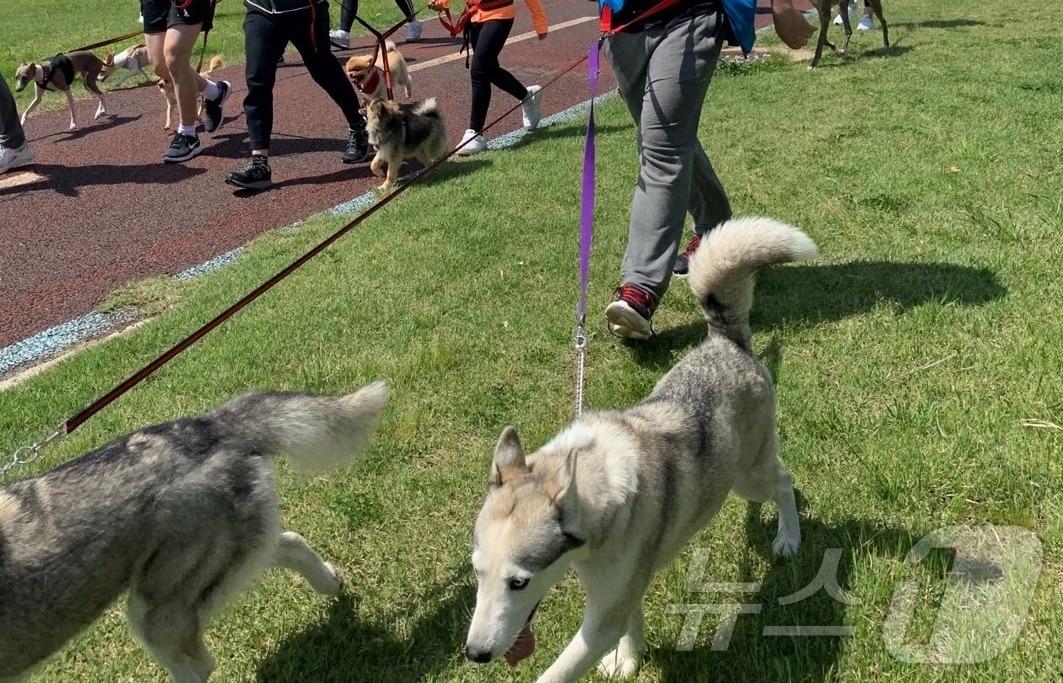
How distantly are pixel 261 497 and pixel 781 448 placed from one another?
2179mm

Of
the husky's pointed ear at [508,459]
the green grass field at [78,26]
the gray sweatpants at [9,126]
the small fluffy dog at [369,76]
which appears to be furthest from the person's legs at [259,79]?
the green grass field at [78,26]

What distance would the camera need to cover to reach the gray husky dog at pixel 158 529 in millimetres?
2277

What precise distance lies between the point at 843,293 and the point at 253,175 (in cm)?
543

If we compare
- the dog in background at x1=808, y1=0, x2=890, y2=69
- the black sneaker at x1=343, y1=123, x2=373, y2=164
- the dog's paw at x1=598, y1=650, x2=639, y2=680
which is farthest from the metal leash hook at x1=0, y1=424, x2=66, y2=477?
the dog in background at x1=808, y1=0, x2=890, y2=69

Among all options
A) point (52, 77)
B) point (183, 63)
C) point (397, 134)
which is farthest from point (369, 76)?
point (52, 77)

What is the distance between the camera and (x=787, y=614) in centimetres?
270

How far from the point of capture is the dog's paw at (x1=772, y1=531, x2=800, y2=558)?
294 cm

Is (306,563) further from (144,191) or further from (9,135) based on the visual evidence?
(9,135)

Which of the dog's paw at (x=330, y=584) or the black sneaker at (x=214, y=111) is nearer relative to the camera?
the dog's paw at (x=330, y=584)

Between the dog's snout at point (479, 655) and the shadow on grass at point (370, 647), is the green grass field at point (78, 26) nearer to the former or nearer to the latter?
the shadow on grass at point (370, 647)

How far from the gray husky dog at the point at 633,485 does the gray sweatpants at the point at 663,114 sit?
128cm

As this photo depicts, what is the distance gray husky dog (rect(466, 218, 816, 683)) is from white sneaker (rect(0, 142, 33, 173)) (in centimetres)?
814

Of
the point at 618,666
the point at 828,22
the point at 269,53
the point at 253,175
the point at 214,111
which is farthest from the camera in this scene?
the point at 828,22

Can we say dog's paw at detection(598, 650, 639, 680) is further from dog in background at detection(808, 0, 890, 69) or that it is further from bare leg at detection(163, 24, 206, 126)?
dog in background at detection(808, 0, 890, 69)
